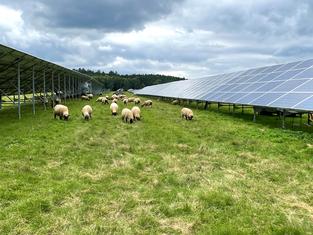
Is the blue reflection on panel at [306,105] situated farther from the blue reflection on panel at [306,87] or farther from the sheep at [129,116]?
the sheep at [129,116]

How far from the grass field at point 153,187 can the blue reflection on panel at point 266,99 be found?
5569mm

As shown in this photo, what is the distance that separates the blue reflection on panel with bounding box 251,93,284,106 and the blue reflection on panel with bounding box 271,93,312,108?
0.59 m

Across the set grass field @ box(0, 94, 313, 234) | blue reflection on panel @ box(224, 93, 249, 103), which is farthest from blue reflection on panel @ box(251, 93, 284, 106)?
grass field @ box(0, 94, 313, 234)

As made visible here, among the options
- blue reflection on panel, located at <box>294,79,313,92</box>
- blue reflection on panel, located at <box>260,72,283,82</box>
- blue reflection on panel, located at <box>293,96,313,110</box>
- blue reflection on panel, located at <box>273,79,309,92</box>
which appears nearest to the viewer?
blue reflection on panel, located at <box>293,96,313,110</box>

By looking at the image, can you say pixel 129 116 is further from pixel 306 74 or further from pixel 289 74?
pixel 289 74

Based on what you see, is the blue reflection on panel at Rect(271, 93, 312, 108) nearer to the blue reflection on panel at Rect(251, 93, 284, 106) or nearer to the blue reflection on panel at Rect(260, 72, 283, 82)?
the blue reflection on panel at Rect(251, 93, 284, 106)

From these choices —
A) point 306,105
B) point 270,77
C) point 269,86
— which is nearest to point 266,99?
point 269,86

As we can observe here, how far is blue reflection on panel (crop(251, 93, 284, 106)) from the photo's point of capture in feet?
48.3

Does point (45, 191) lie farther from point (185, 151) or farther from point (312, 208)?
point (312, 208)

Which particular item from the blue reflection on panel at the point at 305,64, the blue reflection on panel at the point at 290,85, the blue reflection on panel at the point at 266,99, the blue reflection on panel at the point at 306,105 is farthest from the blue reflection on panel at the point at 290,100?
the blue reflection on panel at the point at 305,64

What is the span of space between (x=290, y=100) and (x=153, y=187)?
12.5 metres

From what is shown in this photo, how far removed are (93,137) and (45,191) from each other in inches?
227

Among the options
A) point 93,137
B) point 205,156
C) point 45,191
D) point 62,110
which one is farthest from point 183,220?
point 62,110

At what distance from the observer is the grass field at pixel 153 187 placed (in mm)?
3934
